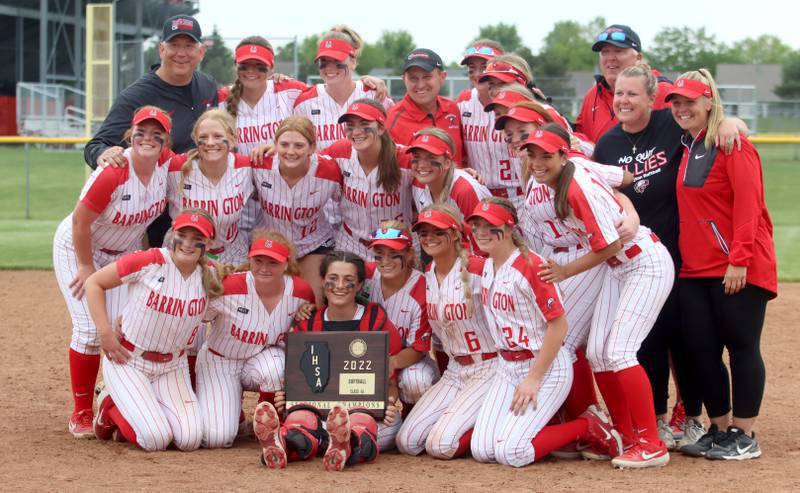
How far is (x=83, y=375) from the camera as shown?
211 inches

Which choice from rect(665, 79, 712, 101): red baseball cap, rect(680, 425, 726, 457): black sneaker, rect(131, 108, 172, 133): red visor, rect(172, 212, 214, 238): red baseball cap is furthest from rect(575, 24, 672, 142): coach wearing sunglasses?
rect(131, 108, 172, 133): red visor

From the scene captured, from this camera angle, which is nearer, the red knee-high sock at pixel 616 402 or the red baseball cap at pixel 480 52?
the red knee-high sock at pixel 616 402

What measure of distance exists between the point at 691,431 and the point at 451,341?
1292 mm

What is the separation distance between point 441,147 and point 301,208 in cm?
92

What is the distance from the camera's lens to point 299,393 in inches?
196

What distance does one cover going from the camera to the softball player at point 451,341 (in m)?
4.87

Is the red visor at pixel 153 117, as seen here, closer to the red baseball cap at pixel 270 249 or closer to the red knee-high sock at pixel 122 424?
the red baseball cap at pixel 270 249

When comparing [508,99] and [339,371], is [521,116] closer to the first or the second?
[508,99]

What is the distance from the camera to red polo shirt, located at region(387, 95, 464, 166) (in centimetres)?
586

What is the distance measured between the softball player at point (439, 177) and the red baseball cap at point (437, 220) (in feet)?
1.15

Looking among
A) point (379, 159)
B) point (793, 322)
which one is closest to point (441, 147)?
Result: point (379, 159)

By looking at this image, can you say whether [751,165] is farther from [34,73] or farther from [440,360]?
[34,73]

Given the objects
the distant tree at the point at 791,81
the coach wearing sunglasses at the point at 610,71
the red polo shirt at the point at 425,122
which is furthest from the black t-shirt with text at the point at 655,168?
the distant tree at the point at 791,81

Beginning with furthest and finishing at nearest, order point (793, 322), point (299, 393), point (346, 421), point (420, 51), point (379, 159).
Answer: point (793, 322) → point (420, 51) → point (379, 159) → point (299, 393) → point (346, 421)
